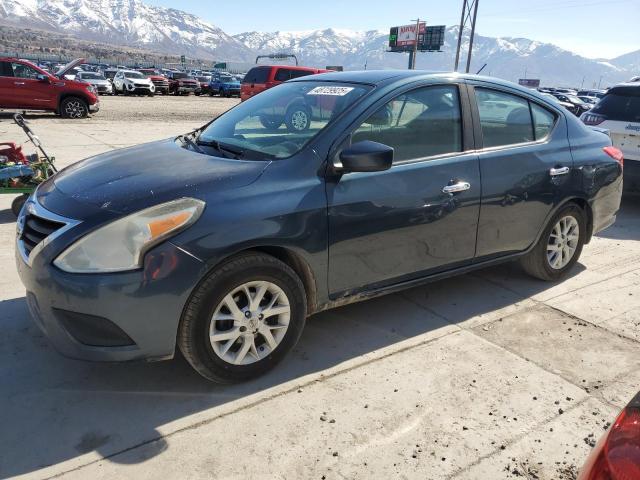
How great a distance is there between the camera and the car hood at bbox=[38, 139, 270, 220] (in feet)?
8.84

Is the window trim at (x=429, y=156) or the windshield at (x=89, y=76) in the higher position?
the window trim at (x=429, y=156)

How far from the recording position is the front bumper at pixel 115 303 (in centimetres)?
249

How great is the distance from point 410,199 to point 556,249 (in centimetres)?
182

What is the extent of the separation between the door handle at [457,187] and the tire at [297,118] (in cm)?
98

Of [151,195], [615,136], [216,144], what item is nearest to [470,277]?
[216,144]

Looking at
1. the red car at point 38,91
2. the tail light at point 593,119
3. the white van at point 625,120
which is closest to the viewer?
the white van at point 625,120

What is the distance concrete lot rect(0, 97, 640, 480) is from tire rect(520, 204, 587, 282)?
0.38m

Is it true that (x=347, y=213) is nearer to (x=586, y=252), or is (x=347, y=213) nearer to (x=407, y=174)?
(x=407, y=174)

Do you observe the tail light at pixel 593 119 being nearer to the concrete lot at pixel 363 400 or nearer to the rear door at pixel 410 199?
the concrete lot at pixel 363 400

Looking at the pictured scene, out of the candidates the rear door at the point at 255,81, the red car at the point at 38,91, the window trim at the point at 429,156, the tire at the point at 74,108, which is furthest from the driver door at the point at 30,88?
the window trim at the point at 429,156

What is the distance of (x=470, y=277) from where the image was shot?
4680mm

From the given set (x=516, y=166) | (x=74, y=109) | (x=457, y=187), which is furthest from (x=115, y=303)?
(x=74, y=109)

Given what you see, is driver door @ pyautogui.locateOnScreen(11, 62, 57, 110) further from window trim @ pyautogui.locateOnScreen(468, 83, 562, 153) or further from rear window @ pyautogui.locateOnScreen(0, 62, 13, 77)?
window trim @ pyautogui.locateOnScreen(468, 83, 562, 153)

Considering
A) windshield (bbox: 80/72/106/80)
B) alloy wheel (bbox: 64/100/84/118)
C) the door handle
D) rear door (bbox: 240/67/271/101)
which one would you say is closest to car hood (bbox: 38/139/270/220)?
the door handle
